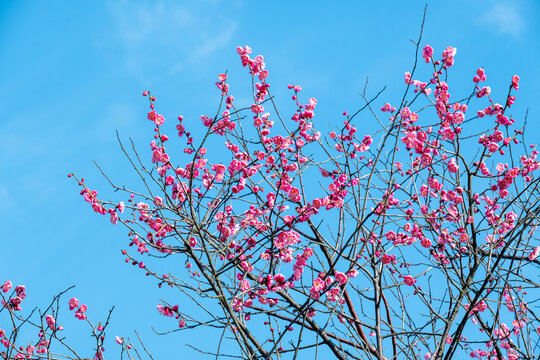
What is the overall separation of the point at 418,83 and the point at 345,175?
1.20 meters

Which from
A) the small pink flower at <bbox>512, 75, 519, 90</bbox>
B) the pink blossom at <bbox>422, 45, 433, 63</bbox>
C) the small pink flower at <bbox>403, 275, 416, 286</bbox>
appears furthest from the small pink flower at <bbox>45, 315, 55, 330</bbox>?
the small pink flower at <bbox>512, 75, 519, 90</bbox>

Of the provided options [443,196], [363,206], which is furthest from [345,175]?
[443,196]

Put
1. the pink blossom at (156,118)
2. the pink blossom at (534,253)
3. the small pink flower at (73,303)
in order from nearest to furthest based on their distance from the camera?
1. the pink blossom at (156,118)
2. the pink blossom at (534,253)
3. the small pink flower at (73,303)

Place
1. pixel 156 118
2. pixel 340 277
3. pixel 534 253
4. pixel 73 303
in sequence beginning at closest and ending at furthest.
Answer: pixel 340 277
pixel 156 118
pixel 534 253
pixel 73 303

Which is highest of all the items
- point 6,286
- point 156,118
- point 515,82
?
point 515,82

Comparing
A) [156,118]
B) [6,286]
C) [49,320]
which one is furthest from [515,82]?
[6,286]

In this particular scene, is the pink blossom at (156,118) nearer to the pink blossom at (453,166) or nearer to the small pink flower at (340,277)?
the small pink flower at (340,277)

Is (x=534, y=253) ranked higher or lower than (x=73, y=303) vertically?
higher

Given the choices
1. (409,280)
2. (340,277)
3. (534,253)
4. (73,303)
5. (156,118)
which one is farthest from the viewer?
(73,303)

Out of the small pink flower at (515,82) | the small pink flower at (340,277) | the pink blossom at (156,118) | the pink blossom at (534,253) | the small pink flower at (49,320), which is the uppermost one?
the small pink flower at (515,82)

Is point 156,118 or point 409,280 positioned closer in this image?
point 156,118

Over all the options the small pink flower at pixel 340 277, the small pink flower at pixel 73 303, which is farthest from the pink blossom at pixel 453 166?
the small pink flower at pixel 73 303

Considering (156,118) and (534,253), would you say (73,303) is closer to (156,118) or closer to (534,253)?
(156,118)

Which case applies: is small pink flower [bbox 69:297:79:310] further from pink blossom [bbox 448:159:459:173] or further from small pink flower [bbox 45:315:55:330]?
pink blossom [bbox 448:159:459:173]
